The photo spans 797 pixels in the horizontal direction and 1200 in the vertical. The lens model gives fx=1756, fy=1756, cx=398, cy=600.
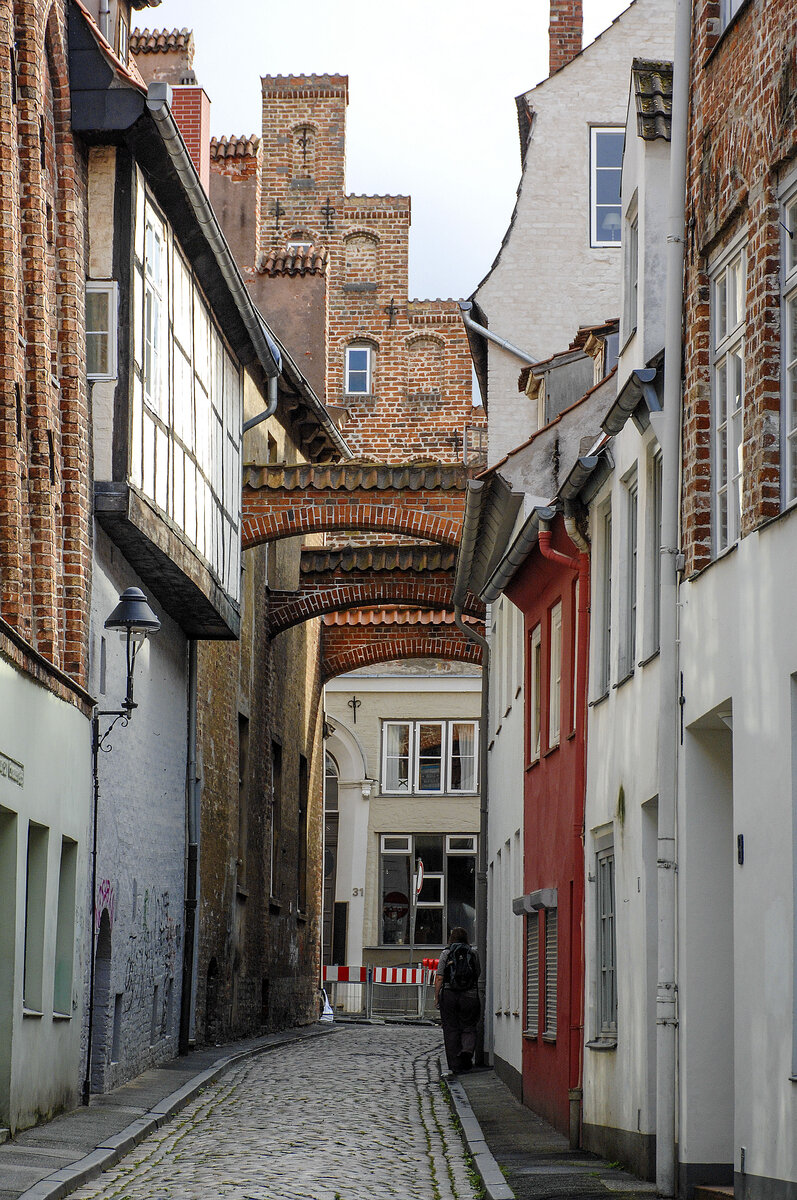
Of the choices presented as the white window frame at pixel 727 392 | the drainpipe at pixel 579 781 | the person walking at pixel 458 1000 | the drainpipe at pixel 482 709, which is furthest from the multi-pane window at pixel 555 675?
the white window frame at pixel 727 392

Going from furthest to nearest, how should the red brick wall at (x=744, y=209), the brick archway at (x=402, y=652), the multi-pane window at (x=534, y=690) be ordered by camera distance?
the brick archway at (x=402, y=652) → the multi-pane window at (x=534, y=690) → the red brick wall at (x=744, y=209)

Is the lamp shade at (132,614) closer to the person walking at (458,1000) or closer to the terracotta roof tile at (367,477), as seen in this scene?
the person walking at (458,1000)

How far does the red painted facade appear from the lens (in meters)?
13.0

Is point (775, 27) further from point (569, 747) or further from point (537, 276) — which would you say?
point (537, 276)

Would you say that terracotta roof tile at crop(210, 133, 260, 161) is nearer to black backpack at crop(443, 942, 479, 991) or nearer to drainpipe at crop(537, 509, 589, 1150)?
black backpack at crop(443, 942, 479, 991)

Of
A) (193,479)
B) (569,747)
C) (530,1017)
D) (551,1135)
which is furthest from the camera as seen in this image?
(193,479)

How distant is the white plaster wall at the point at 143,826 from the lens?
50.2ft

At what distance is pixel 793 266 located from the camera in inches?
320

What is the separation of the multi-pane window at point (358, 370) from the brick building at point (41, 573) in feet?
107

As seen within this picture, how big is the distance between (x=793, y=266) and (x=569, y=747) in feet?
20.4

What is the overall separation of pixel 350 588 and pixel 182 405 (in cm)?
989

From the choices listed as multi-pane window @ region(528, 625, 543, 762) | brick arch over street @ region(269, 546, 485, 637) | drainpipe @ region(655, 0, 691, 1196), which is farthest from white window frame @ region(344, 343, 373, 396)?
drainpipe @ region(655, 0, 691, 1196)

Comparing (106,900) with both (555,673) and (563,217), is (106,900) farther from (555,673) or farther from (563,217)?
(563,217)

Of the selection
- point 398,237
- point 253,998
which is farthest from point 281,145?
point 253,998
